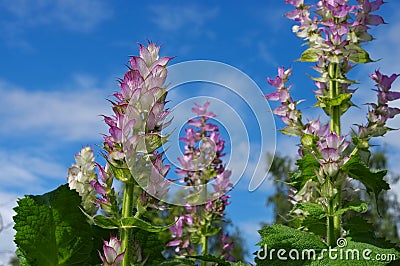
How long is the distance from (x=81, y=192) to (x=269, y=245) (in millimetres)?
839

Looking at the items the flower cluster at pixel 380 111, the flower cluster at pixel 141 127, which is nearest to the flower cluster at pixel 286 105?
the flower cluster at pixel 380 111

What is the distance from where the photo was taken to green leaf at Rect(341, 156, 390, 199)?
106 inches

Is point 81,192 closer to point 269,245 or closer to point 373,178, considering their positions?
point 269,245

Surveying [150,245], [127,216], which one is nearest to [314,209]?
[150,245]

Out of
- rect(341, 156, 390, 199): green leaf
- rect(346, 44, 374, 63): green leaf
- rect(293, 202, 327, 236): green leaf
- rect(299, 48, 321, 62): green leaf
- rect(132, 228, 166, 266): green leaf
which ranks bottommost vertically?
rect(132, 228, 166, 266): green leaf

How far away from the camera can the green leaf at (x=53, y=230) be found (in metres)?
1.77

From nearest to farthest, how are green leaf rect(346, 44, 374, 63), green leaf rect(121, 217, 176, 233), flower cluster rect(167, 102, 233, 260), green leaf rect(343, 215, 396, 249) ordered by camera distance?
green leaf rect(121, 217, 176, 233) → green leaf rect(343, 215, 396, 249) → green leaf rect(346, 44, 374, 63) → flower cluster rect(167, 102, 233, 260)

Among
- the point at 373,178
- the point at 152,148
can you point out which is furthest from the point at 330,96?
the point at 152,148

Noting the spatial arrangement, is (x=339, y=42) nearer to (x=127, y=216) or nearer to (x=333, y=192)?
(x=333, y=192)

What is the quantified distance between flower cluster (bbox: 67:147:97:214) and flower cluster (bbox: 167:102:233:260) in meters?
2.01

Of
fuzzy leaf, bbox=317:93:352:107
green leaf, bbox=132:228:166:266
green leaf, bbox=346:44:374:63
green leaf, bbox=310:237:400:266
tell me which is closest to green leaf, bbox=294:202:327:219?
green leaf, bbox=310:237:400:266

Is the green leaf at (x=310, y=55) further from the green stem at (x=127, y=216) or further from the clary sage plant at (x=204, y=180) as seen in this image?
the green stem at (x=127, y=216)

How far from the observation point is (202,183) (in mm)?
4547

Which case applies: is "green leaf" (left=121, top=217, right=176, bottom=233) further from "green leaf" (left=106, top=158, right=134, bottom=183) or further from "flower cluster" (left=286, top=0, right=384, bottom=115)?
"flower cluster" (left=286, top=0, right=384, bottom=115)
